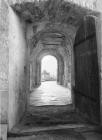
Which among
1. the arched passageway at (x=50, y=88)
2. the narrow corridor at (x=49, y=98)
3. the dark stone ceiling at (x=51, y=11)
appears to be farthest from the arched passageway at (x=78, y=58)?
the arched passageway at (x=50, y=88)

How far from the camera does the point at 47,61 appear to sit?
116 ft

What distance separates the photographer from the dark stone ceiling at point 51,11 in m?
3.77

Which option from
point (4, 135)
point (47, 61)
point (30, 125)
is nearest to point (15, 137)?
point (4, 135)

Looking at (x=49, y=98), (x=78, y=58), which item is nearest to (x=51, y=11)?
(x=78, y=58)

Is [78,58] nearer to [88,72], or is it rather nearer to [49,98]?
[88,72]

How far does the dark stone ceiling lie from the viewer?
377 centimetres

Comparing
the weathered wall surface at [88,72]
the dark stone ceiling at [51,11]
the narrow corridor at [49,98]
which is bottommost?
the narrow corridor at [49,98]

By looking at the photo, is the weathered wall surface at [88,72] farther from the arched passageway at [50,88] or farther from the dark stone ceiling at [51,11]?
the arched passageway at [50,88]

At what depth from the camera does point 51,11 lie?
4.29m

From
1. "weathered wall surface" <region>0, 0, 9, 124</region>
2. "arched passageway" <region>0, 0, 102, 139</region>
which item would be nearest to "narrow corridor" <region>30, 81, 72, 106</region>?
"arched passageway" <region>0, 0, 102, 139</region>

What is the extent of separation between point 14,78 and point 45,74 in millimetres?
24726

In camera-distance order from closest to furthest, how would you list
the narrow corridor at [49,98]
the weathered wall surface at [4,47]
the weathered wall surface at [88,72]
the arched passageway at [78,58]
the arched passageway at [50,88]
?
the weathered wall surface at [4,47] → the arched passageway at [78,58] → the weathered wall surface at [88,72] → the narrow corridor at [49,98] → the arched passageway at [50,88]

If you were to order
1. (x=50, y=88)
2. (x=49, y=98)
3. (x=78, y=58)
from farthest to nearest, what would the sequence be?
(x=50, y=88) → (x=49, y=98) → (x=78, y=58)

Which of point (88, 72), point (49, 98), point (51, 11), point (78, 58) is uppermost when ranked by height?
point (51, 11)
